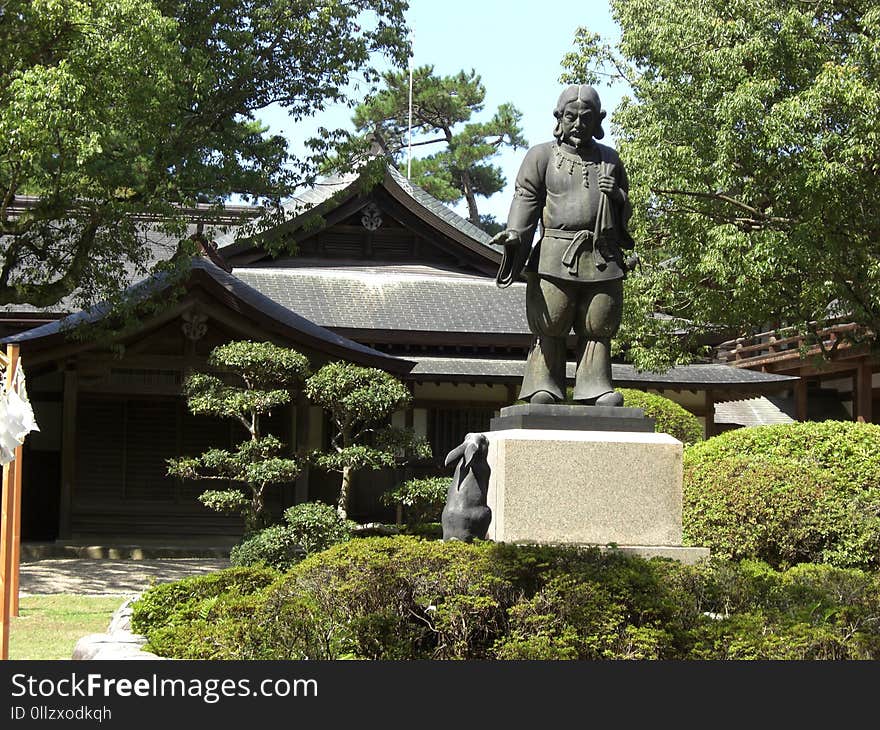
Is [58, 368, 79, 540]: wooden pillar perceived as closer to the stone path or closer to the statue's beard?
the stone path

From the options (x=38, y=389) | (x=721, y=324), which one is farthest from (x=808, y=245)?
(x=38, y=389)

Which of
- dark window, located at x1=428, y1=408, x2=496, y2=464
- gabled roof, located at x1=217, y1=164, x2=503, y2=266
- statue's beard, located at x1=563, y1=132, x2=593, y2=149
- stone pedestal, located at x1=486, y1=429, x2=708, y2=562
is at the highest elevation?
gabled roof, located at x1=217, y1=164, x2=503, y2=266

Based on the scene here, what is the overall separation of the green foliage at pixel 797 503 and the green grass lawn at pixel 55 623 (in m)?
5.43

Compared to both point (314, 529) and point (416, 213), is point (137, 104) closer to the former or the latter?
point (314, 529)

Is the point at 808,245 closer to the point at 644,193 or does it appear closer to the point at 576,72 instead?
the point at 644,193

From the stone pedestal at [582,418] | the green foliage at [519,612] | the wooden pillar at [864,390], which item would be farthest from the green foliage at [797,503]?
the wooden pillar at [864,390]

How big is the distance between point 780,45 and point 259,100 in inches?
297

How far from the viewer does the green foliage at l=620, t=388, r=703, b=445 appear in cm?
1678

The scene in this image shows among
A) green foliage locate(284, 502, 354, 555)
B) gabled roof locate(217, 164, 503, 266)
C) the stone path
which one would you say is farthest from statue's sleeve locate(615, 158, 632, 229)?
gabled roof locate(217, 164, 503, 266)

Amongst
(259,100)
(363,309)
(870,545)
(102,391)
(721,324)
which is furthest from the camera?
(363,309)

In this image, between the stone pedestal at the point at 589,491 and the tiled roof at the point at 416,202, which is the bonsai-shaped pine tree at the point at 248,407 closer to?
the stone pedestal at the point at 589,491

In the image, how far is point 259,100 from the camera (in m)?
15.6

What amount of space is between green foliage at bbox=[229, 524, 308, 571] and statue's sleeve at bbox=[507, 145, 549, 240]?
5.88 meters

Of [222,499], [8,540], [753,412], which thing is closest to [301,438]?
[222,499]
